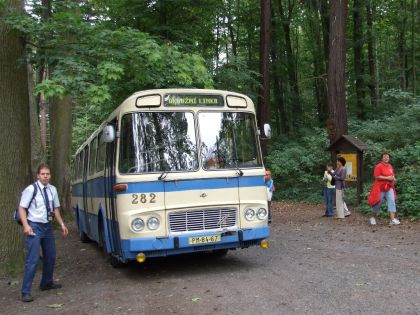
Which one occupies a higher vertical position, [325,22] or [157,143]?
[325,22]

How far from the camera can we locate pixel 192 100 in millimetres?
8516

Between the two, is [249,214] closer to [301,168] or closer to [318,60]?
[301,168]

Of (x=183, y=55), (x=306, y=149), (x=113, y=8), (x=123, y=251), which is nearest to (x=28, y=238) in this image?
(x=123, y=251)

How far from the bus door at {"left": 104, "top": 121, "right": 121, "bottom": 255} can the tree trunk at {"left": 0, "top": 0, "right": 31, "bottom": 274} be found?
1599 mm

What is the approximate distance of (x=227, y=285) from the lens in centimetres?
746

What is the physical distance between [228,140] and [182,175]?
107 cm

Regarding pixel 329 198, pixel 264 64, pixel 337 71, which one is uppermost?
pixel 264 64

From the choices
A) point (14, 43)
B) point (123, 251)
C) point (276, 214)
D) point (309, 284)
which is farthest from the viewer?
point (276, 214)

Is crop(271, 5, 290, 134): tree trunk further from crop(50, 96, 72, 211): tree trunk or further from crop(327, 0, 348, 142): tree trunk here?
crop(50, 96, 72, 211): tree trunk

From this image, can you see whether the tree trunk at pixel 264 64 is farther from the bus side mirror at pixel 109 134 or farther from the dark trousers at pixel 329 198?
the bus side mirror at pixel 109 134

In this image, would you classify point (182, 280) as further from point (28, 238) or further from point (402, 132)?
point (402, 132)

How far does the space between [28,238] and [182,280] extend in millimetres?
2466

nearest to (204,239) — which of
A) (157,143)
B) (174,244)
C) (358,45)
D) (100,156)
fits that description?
(174,244)

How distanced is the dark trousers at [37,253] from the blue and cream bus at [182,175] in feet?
3.55
